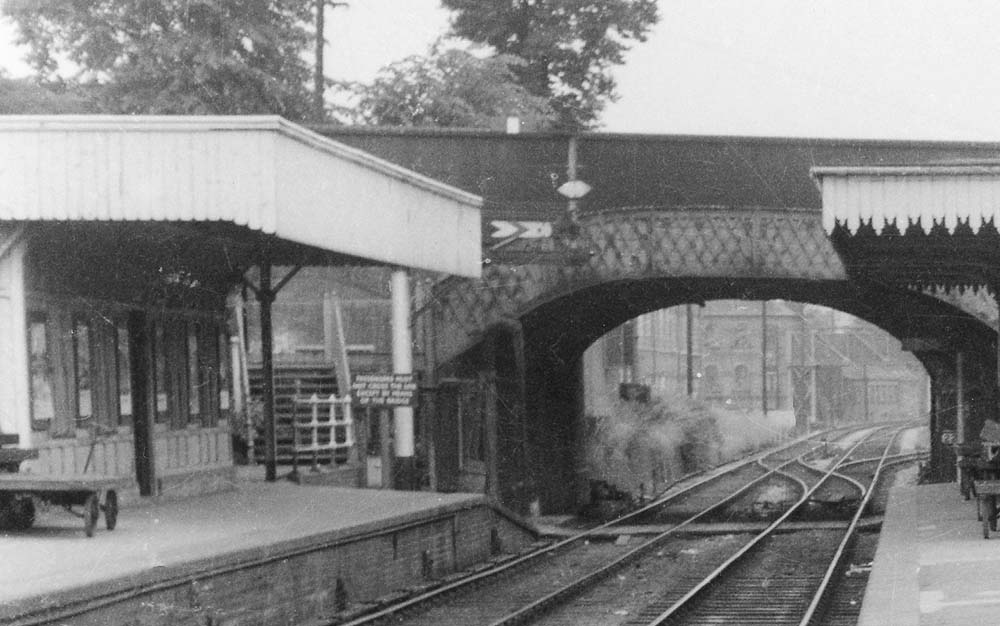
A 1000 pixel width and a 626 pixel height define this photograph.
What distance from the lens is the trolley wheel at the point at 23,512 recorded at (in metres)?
14.1

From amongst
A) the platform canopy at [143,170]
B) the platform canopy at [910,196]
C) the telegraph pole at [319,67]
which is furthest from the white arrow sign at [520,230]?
the platform canopy at [143,170]

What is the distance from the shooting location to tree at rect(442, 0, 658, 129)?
31.0 meters

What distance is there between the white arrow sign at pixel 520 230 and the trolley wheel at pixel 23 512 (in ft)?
43.7

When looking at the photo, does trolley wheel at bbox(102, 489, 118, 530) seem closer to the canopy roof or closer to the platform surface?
the platform surface

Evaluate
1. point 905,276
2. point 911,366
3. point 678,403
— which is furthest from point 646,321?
point 905,276

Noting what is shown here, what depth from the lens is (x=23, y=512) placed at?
14.3 m

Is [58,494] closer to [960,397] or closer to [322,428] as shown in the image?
[322,428]

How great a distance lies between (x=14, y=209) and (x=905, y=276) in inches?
452

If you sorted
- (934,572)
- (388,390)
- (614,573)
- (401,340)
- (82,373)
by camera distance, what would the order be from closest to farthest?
(934,572)
(82,373)
(614,573)
(388,390)
(401,340)

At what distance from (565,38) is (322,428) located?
1164 centimetres

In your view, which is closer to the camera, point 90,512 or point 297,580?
point 90,512

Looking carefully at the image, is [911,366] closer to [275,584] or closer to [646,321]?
[646,321]

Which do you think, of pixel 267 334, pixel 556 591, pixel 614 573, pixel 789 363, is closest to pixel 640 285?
pixel 267 334

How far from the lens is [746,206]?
26.1 m
